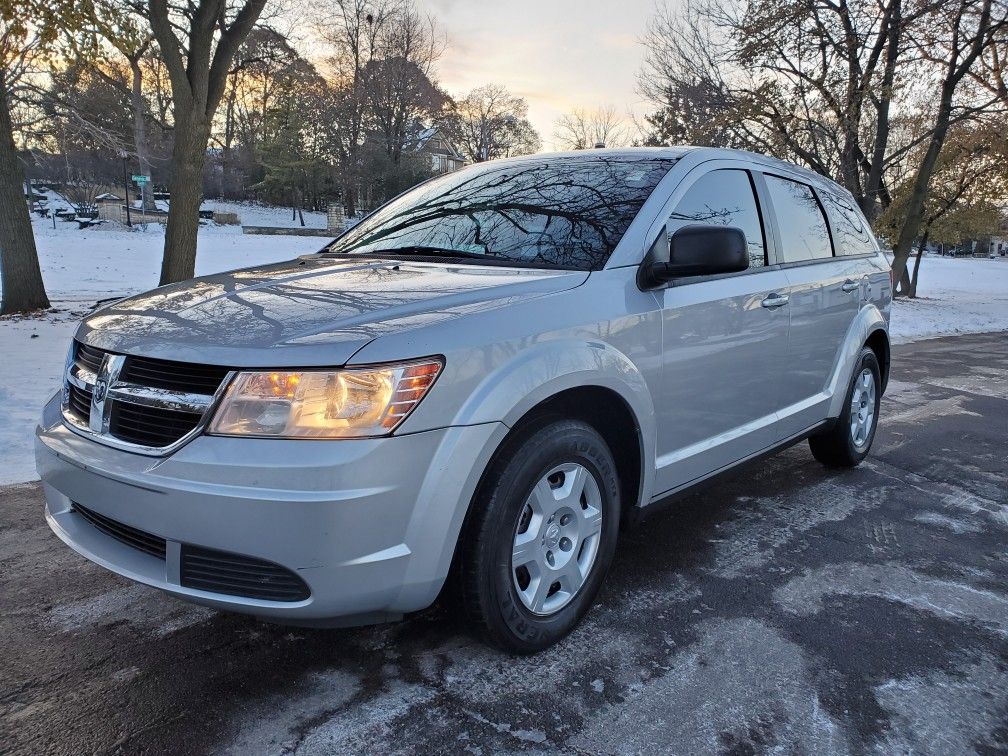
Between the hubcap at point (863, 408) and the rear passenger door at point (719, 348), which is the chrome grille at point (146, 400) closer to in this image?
the rear passenger door at point (719, 348)

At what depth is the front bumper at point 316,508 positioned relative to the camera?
192cm

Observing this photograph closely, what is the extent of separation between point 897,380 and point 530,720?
7.72m

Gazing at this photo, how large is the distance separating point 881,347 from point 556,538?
3.39 meters

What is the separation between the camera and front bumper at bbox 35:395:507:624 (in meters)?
1.92

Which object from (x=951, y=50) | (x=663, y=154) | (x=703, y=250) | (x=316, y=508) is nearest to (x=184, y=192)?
(x=663, y=154)

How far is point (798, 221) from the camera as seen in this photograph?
4.00m

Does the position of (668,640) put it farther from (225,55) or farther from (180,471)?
(225,55)

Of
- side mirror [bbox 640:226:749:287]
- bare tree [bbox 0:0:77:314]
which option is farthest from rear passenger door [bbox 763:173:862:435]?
bare tree [bbox 0:0:77:314]

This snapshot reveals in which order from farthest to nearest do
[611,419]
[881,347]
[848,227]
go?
[881,347] → [848,227] → [611,419]

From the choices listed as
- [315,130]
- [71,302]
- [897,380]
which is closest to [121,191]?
[315,130]

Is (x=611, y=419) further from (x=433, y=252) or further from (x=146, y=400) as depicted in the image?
(x=146, y=400)

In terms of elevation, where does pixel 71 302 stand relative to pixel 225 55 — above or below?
below

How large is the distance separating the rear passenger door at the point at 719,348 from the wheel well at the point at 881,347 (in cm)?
150

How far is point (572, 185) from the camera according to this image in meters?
3.27
